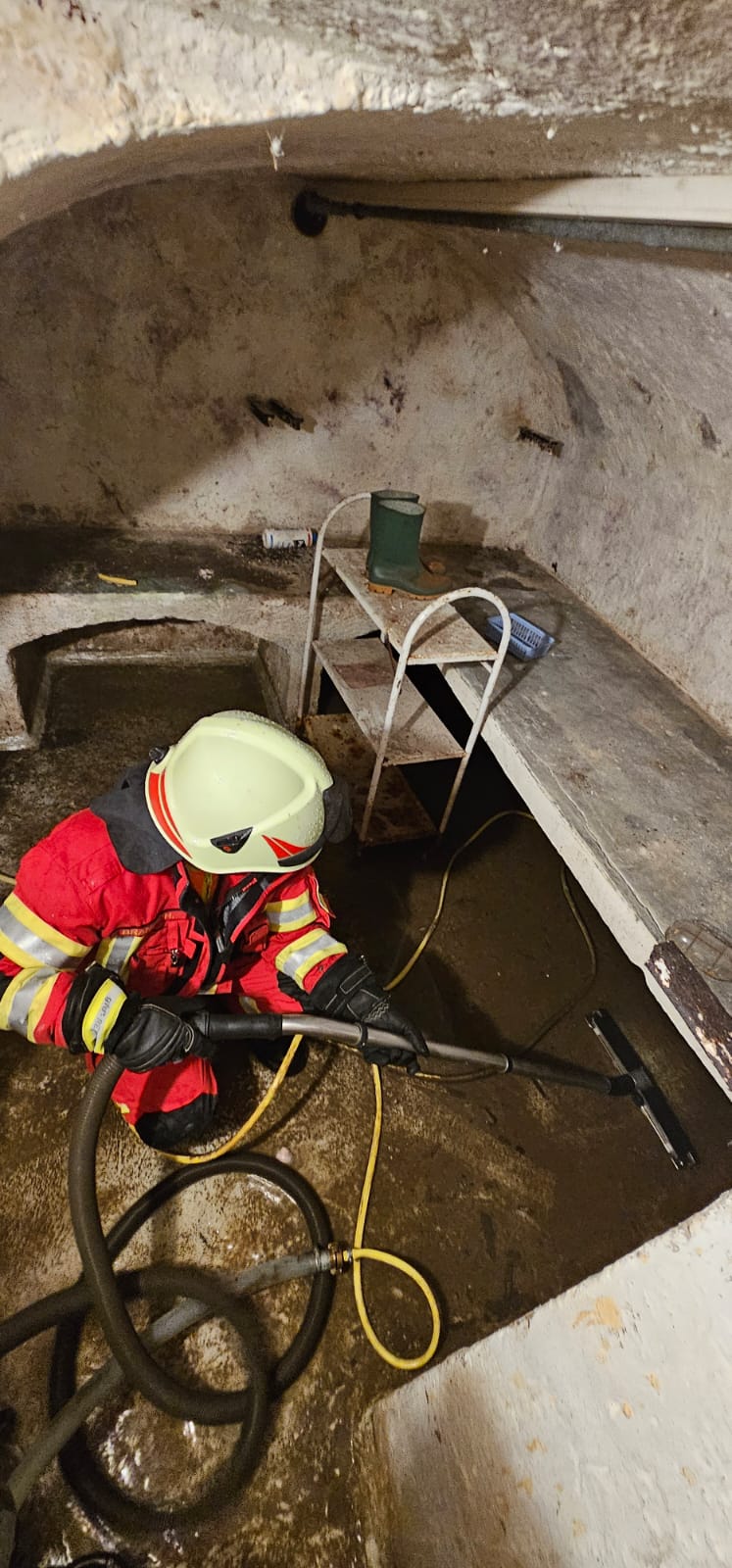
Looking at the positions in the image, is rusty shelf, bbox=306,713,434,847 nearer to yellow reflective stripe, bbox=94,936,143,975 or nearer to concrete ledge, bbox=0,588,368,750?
concrete ledge, bbox=0,588,368,750

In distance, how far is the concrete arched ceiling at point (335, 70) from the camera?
79 centimetres

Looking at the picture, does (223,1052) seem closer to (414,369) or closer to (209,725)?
(209,725)

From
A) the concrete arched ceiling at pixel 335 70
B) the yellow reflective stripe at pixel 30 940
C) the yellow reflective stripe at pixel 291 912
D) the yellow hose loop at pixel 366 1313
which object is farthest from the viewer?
the yellow reflective stripe at pixel 291 912

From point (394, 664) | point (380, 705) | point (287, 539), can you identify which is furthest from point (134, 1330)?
point (287, 539)

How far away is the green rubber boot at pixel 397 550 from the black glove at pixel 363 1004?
161cm

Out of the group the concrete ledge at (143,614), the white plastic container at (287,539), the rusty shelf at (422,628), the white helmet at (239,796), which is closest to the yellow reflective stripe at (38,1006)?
the white helmet at (239,796)

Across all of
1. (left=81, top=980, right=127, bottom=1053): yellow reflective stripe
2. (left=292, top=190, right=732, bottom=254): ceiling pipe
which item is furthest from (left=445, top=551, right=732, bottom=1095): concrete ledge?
(left=292, top=190, right=732, bottom=254): ceiling pipe

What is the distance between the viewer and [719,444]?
8.42 ft

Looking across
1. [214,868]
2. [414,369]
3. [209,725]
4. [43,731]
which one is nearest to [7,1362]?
[214,868]

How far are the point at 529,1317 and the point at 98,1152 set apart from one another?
1459mm

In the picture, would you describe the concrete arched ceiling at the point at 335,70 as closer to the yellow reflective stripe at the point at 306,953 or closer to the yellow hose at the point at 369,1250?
the yellow reflective stripe at the point at 306,953

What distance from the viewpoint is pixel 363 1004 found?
1957 millimetres

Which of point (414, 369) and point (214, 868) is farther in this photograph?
point (414, 369)

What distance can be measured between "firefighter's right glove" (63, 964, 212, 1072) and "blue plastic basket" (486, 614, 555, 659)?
2104 mm
